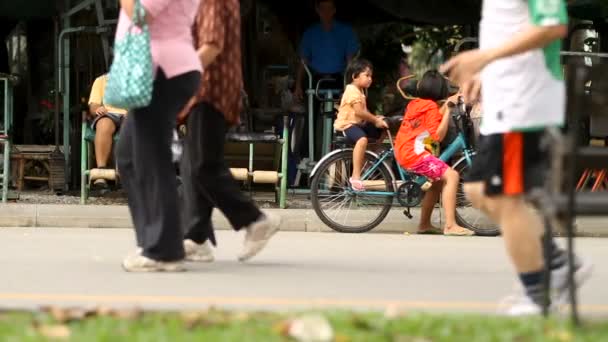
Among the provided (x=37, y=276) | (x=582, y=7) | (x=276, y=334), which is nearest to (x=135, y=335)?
(x=276, y=334)

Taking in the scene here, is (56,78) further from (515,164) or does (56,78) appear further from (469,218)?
(515,164)

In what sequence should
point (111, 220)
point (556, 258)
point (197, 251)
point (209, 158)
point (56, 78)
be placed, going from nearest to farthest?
point (556, 258), point (209, 158), point (197, 251), point (111, 220), point (56, 78)

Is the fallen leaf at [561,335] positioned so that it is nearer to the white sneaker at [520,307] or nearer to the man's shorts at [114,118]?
the white sneaker at [520,307]

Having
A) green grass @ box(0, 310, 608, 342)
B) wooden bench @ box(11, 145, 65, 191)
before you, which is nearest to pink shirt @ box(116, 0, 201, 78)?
green grass @ box(0, 310, 608, 342)

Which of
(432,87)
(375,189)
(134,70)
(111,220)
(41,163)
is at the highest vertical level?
(134,70)

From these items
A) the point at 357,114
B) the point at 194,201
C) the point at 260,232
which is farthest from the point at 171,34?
the point at 357,114

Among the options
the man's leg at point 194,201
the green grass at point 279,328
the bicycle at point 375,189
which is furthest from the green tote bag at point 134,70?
the bicycle at point 375,189

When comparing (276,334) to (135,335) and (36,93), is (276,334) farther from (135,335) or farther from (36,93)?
(36,93)

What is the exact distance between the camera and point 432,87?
40.3ft

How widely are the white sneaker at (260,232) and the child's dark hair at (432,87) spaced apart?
12.5ft

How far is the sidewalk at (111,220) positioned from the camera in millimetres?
12812

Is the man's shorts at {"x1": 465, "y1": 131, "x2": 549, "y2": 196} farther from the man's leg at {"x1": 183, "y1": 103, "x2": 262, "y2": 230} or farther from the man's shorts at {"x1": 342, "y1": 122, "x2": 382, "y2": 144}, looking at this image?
the man's shorts at {"x1": 342, "y1": 122, "x2": 382, "y2": 144}

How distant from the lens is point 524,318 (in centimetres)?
579

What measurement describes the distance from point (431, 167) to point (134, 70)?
5042 millimetres
